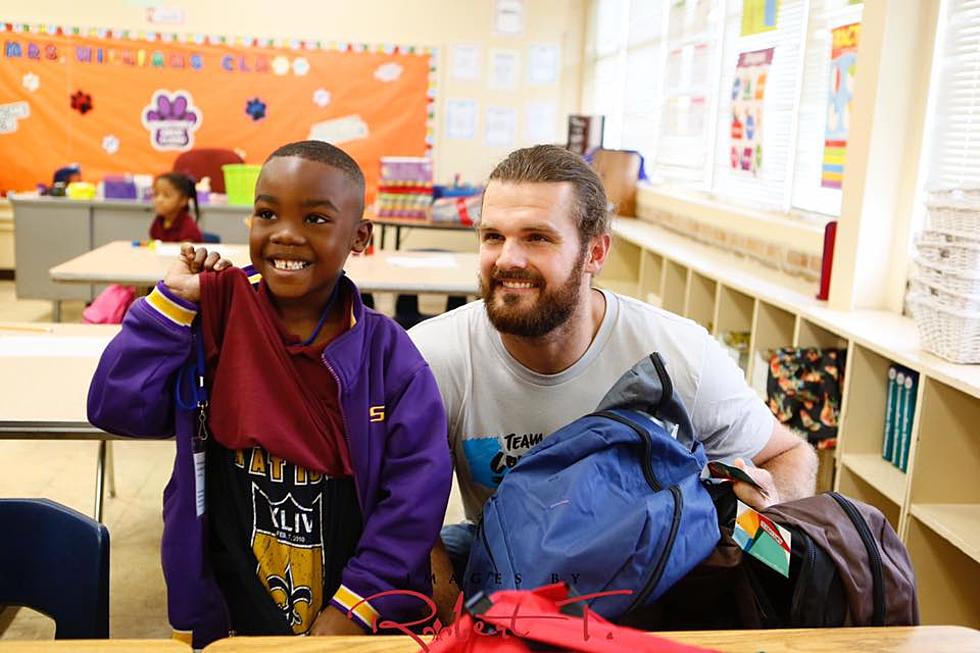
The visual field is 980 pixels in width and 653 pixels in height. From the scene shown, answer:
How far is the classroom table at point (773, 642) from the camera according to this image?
1126 millimetres

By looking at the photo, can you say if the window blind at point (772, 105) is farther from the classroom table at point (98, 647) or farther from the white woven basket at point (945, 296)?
the classroom table at point (98, 647)

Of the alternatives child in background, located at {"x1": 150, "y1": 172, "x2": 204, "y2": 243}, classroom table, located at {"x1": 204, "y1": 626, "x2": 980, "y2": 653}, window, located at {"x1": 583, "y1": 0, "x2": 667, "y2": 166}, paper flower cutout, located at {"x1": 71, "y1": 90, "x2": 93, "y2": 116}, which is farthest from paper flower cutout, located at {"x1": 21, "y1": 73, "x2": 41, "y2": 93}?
classroom table, located at {"x1": 204, "y1": 626, "x2": 980, "y2": 653}

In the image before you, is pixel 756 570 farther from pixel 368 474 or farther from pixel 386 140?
pixel 386 140

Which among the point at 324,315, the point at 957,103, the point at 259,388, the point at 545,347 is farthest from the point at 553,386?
the point at 957,103

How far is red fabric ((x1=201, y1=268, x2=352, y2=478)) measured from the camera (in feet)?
4.71

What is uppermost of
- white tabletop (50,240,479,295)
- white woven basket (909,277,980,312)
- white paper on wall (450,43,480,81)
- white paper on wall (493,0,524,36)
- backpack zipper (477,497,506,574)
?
white paper on wall (493,0,524,36)

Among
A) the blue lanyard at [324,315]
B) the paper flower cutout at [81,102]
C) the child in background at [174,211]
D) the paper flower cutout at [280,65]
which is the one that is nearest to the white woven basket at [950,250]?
the blue lanyard at [324,315]

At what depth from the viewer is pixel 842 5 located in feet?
12.5

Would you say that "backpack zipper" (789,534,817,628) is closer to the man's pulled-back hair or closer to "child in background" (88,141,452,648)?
"child in background" (88,141,452,648)

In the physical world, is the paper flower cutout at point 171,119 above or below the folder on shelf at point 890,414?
above

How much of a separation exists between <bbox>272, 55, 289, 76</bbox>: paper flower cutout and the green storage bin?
148 cm

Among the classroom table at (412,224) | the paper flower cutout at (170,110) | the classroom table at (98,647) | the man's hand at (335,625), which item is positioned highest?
the paper flower cutout at (170,110)

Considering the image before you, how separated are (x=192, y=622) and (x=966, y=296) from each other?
1.93 meters

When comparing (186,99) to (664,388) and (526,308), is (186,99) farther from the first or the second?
(664,388)
